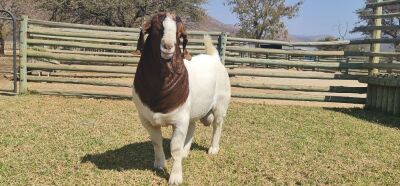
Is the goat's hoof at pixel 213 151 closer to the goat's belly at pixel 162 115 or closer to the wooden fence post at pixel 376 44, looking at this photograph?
the goat's belly at pixel 162 115

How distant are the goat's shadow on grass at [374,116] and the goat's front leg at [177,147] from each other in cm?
543

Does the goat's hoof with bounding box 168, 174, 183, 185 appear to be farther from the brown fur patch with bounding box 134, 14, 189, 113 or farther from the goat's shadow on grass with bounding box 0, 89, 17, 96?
the goat's shadow on grass with bounding box 0, 89, 17, 96

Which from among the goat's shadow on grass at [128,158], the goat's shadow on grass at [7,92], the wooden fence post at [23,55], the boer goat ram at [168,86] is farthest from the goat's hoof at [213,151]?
the goat's shadow on grass at [7,92]

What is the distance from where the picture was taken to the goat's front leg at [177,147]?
454cm

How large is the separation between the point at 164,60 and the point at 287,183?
1860mm

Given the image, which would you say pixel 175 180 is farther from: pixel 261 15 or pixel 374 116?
pixel 261 15

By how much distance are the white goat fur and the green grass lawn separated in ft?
0.83

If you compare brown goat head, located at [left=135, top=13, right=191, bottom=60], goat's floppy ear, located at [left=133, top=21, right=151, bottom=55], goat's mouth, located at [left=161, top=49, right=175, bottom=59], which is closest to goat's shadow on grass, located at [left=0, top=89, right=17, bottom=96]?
goat's floppy ear, located at [left=133, top=21, right=151, bottom=55]

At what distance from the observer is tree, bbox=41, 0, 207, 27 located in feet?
92.8

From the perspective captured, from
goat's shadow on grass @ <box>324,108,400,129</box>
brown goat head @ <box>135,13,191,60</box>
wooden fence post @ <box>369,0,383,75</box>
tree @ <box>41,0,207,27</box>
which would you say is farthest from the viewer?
tree @ <box>41,0,207,27</box>

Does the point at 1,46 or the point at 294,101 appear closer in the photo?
the point at 294,101

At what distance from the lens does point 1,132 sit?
6.66 metres

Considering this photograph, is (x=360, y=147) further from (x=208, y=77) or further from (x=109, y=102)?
(x=109, y=102)

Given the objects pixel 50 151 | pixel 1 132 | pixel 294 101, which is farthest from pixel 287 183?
pixel 294 101
